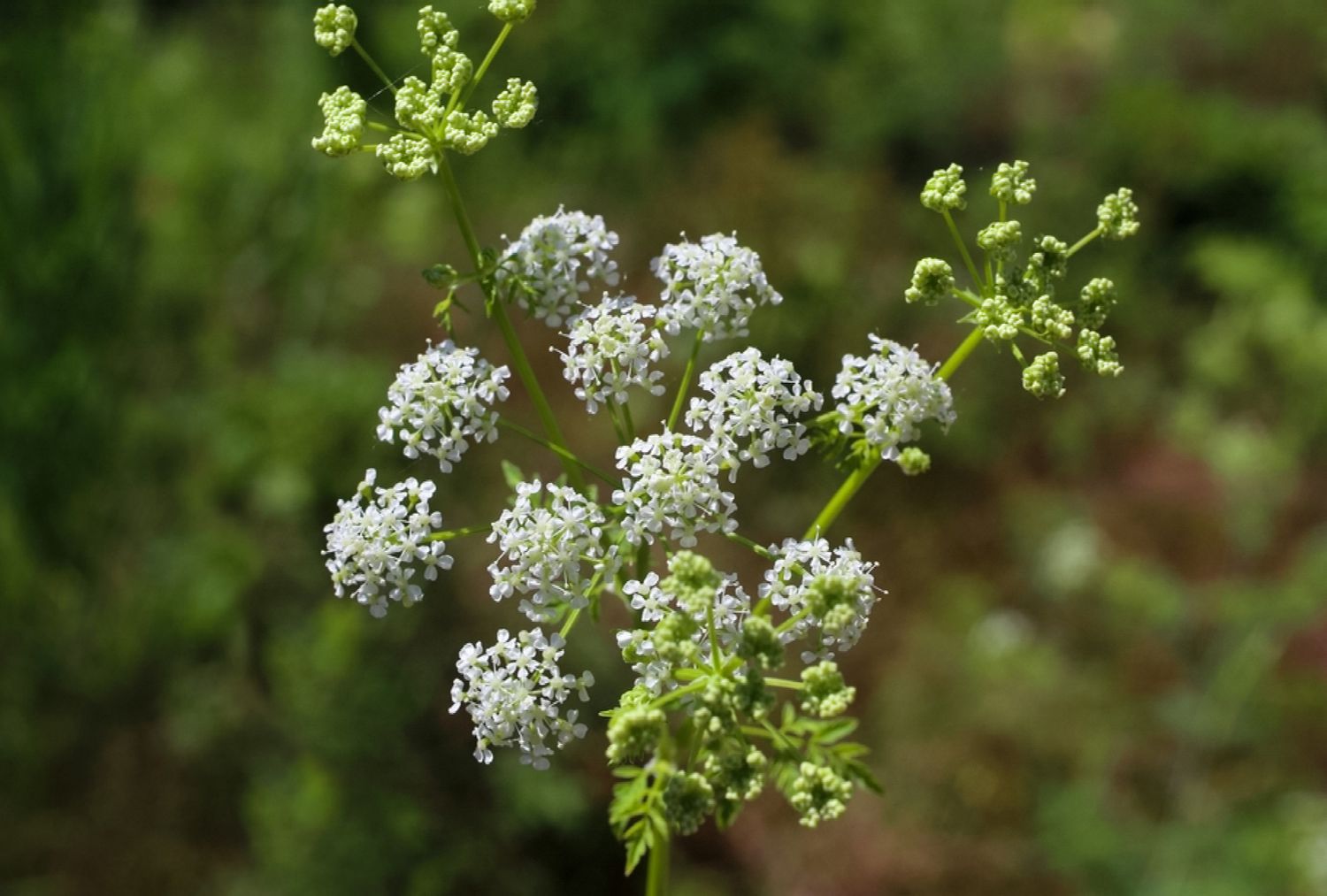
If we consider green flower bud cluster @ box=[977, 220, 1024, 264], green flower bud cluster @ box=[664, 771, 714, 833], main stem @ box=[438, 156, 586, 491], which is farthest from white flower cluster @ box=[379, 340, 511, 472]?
green flower bud cluster @ box=[977, 220, 1024, 264]

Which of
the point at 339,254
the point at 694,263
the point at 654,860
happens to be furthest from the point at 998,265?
the point at 339,254

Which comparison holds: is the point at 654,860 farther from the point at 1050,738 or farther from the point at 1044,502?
the point at 1044,502

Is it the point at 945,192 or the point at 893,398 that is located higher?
the point at 945,192

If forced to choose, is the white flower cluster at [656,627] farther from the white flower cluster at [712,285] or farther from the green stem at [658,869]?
the white flower cluster at [712,285]

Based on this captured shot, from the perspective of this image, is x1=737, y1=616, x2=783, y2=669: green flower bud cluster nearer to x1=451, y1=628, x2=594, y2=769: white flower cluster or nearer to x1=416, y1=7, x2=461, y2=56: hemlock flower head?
x1=451, y1=628, x2=594, y2=769: white flower cluster

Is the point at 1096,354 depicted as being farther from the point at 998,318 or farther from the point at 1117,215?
the point at 1117,215

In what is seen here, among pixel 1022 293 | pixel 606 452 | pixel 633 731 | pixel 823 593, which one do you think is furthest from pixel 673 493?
pixel 606 452

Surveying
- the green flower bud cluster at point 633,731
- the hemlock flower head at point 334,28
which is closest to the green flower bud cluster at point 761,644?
the green flower bud cluster at point 633,731
